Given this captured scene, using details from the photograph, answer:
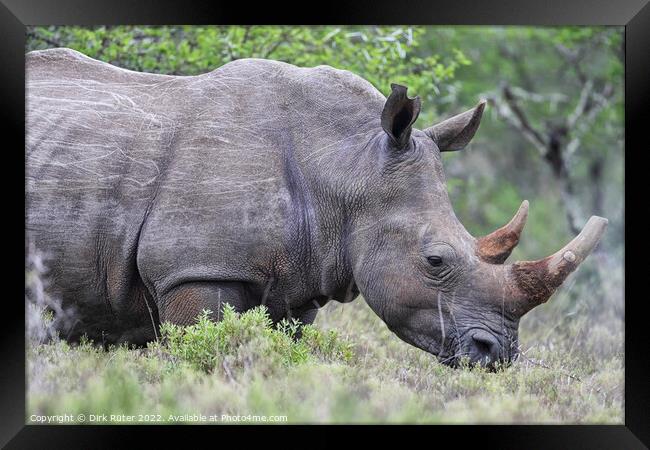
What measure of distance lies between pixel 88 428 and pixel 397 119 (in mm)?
2976

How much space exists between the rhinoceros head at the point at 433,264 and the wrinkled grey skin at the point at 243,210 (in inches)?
0.4

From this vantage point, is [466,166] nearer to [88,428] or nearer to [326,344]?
[326,344]

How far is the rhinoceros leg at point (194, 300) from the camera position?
293 inches

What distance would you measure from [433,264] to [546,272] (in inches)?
30.5

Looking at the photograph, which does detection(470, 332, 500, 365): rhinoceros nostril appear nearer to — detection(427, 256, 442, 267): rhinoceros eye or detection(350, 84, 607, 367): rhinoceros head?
detection(350, 84, 607, 367): rhinoceros head

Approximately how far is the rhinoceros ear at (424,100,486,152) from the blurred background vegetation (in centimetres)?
183

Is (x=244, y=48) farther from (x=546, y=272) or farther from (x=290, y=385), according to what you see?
(x=290, y=385)

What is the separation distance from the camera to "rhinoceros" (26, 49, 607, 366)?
7453 millimetres

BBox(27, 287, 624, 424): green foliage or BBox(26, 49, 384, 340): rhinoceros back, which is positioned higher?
BBox(26, 49, 384, 340): rhinoceros back

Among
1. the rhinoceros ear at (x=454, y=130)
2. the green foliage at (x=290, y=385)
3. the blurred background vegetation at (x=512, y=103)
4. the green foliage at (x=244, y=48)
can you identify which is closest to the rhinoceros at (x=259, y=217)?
the rhinoceros ear at (x=454, y=130)

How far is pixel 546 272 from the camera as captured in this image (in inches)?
294

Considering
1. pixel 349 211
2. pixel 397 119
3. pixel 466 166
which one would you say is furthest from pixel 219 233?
pixel 466 166

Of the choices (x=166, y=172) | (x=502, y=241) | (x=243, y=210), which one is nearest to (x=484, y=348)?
(x=502, y=241)

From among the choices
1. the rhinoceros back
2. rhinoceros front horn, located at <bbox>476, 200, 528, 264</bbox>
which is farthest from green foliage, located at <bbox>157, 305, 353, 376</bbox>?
rhinoceros front horn, located at <bbox>476, 200, 528, 264</bbox>
